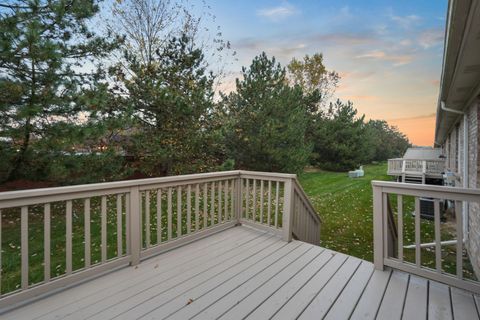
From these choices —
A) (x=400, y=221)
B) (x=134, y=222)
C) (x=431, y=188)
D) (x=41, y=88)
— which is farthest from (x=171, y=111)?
(x=431, y=188)

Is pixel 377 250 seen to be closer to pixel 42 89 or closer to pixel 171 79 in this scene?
pixel 42 89

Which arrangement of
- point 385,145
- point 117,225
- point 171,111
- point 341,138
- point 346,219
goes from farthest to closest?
point 385,145
point 341,138
point 171,111
point 346,219
point 117,225

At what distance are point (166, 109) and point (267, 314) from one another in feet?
20.8

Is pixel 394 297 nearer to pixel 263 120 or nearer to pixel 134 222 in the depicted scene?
pixel 134 222

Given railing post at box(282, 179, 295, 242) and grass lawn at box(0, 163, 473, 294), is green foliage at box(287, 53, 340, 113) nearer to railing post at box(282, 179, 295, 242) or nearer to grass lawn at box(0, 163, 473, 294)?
grass lawn at box(0, 163, 473, 294)

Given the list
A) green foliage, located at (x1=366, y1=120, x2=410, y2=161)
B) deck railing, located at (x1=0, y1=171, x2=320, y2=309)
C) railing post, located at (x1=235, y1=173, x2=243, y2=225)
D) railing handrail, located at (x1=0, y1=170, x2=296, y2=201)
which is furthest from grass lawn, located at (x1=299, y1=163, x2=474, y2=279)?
green foliage, located at (x1=366, y1=120, x2=410, y2=161)

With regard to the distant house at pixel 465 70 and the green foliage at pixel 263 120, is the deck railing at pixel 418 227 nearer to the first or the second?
the distant house at pixel 465 70

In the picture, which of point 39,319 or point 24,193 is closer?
point 39,319

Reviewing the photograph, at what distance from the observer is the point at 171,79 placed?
25.0ft

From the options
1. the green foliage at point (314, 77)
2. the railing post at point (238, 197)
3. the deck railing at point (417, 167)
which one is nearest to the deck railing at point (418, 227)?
the railing post at point (238, 197)

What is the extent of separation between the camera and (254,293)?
2.10m

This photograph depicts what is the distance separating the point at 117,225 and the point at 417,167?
13173mm

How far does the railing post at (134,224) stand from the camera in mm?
2565

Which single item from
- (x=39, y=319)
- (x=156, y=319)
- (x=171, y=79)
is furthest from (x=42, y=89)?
(x=156, y=319)
